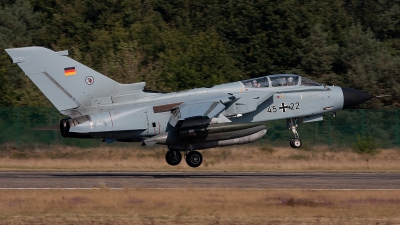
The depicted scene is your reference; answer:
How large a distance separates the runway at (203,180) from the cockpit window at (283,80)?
2985 mm

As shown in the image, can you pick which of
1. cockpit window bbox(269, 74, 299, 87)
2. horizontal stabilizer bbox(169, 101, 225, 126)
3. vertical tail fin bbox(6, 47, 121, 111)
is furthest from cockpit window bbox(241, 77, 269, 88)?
vertical tail fin bbox(6, 47, 121, 111)

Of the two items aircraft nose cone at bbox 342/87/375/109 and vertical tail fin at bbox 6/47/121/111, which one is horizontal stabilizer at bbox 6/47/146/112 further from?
aircraft nose cone at bbox 342/87/375/109

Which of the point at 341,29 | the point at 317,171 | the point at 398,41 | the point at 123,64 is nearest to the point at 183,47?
the point at 123,64

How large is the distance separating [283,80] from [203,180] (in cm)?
489

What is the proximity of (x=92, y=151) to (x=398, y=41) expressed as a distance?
2816 cm

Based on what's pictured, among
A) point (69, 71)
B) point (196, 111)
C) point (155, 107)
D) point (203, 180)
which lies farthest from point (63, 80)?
point (203, 180)

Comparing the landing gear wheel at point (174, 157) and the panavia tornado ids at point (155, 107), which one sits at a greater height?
the panavia tornado ids at point (155, 107)

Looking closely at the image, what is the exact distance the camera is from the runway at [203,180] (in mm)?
19359

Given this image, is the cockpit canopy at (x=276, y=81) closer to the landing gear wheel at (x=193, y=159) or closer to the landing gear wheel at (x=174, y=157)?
the landing gear wheel at (x=193, y=159)

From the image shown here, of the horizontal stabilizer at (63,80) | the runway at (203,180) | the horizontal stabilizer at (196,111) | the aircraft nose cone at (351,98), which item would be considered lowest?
the runway at (203,180)

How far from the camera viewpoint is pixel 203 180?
21000 millimetres

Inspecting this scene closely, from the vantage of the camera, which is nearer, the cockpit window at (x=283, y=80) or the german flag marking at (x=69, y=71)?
the german flag marking at (x=69, y=71)

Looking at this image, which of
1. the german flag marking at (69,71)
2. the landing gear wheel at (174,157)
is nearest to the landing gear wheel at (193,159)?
the landing gear wheel at (174,157)

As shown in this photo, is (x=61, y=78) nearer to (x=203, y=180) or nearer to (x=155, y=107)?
(x=155, y=107)
